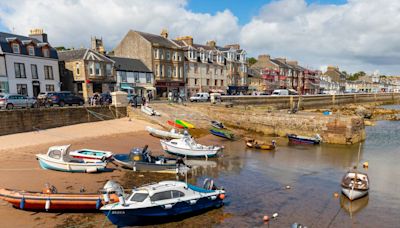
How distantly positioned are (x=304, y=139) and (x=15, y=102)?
2884cm

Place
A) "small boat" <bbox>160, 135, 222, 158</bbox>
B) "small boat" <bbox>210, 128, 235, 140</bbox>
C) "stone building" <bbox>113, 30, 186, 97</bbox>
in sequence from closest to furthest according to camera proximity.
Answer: "small boat" <bbox>160, 135, 222, 158</bbox> → "small boat" <bbox>210, 128, 235, 140</bbox> → "stone building" <bbox>113, 30, 186, 97</bbox>

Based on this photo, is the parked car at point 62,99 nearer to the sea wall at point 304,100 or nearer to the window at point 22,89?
the window at point 22,89

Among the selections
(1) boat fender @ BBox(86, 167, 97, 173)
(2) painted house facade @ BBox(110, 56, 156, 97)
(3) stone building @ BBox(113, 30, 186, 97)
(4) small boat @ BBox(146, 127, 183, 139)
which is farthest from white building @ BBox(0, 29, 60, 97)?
(1) boat fender @ BBox(86, 167, 97, 173)

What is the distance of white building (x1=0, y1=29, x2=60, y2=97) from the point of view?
116 feet

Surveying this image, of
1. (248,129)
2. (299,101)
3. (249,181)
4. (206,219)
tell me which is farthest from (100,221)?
(299,101)

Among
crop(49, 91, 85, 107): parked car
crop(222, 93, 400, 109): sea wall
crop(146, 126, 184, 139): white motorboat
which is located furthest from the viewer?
crop(222, 93, 400, 109): sea wall

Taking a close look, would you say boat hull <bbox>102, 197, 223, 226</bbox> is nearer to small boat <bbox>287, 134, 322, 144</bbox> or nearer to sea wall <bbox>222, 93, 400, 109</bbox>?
small boat <bbox>287, 134, 322, 144</bbox>

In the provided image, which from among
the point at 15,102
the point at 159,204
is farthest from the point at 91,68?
the point at 159,204

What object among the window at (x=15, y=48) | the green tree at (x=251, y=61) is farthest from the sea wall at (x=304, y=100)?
the green tree at (x=251, y=61)

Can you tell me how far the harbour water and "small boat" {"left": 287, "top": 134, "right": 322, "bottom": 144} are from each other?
3.88 ft

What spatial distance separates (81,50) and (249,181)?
127 feet

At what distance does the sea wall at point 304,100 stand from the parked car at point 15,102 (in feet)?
92.1

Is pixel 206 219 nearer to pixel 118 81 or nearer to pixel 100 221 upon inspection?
pixel 100 221

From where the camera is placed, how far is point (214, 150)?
74.1 feet
